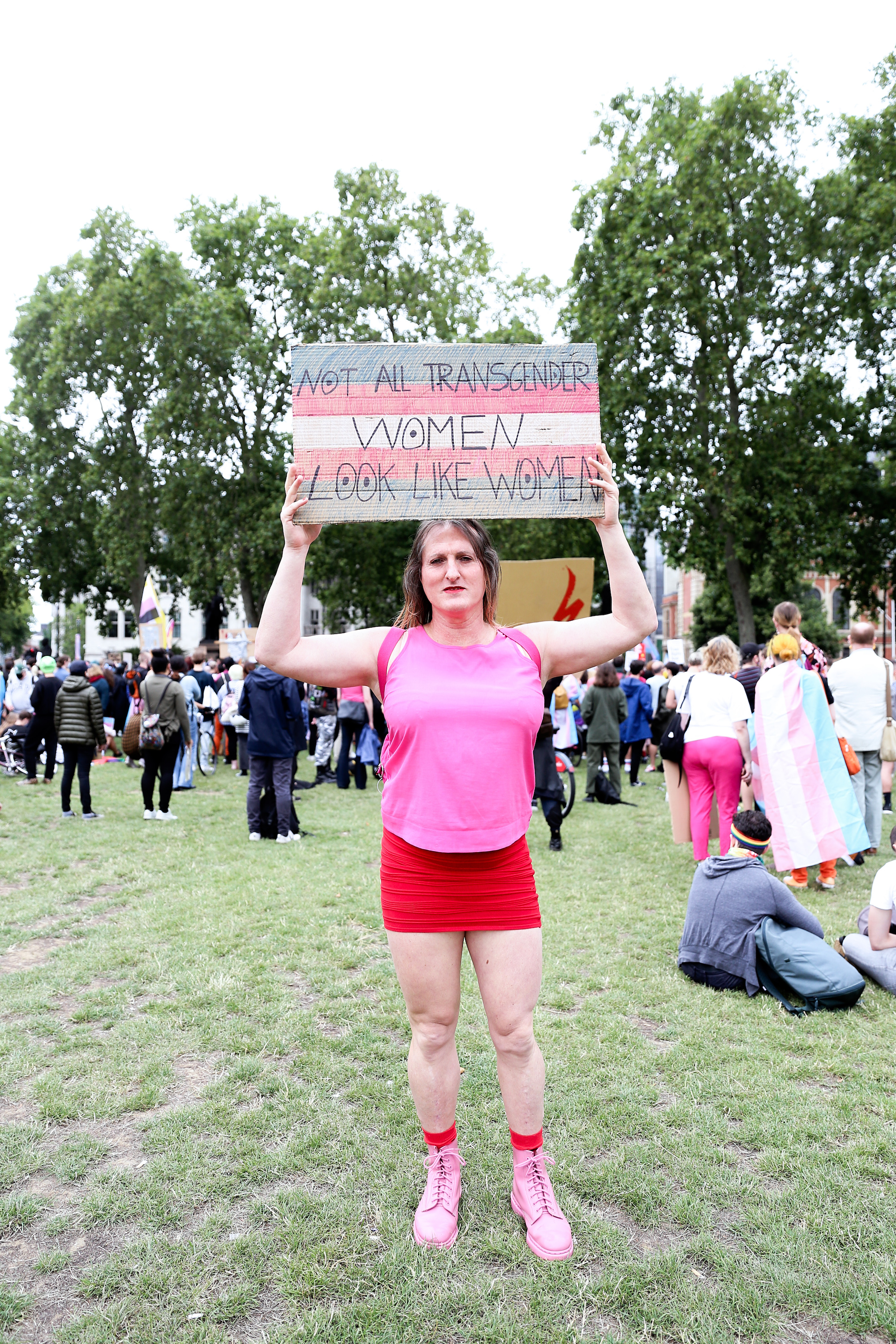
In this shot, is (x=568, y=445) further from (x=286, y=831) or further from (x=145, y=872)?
(x=286, y=831)

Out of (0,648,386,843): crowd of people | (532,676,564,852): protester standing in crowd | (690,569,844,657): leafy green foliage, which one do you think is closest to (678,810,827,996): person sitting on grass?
(532,676,564,852): protester standing in crowd

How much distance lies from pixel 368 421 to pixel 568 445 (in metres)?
0.59

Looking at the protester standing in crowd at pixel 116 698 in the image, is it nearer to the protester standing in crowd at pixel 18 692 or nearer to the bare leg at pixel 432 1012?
the protester standing in crowd at pixel 18 692

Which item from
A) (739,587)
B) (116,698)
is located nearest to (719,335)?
(739,587)

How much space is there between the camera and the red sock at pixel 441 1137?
288 centimetres

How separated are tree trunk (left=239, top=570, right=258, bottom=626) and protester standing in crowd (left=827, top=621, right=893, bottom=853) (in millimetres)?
24854

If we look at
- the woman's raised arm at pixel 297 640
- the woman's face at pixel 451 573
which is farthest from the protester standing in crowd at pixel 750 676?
the woman's raised arm at pixel 297 640

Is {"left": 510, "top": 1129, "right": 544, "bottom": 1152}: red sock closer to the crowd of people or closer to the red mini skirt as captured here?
the red mini skirt

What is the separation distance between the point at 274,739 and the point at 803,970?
601 centimetres

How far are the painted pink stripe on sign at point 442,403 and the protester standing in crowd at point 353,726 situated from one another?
10.1 meters

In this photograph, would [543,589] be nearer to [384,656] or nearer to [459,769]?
[384,656]

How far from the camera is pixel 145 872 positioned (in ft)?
26.9

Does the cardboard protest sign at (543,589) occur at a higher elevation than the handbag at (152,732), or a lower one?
higher

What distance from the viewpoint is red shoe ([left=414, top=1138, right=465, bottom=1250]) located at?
2750 mm
